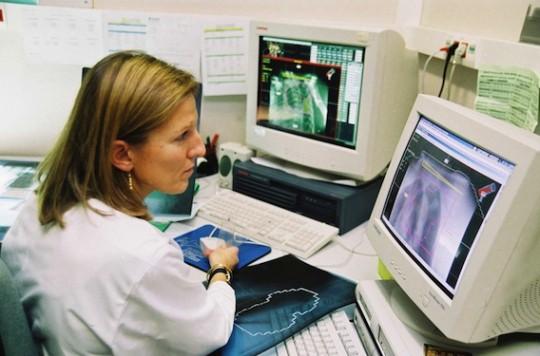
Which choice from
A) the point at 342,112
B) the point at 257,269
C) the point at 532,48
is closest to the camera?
the point at 532,48

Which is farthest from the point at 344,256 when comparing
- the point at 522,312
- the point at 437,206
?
the point at 522,312

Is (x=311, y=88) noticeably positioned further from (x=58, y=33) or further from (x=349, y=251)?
(x=58, y=33)

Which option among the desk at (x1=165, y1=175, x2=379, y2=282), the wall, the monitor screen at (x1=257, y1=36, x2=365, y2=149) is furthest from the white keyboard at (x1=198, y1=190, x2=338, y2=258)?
the wall

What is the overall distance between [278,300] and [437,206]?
1.37 ft

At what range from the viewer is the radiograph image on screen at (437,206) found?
0.83 m

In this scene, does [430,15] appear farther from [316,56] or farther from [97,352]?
[97,352]

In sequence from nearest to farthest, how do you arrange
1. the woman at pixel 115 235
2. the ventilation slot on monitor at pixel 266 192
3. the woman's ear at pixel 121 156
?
the woman at pixel 115 235 → the woman's ear at pixel 121 156 → the ventilation slot on monitor at pixel 266 192

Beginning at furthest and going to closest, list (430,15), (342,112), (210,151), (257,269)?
(210,151), (430,15), (342,112), (257,269)

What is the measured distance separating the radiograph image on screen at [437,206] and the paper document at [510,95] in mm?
255

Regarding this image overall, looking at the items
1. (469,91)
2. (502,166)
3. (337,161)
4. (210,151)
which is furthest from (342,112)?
(502,166)

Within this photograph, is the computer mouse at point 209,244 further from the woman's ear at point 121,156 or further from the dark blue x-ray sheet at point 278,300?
the woman's ear at point 121,156

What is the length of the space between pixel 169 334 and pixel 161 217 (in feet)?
2.08

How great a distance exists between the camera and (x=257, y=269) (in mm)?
1258

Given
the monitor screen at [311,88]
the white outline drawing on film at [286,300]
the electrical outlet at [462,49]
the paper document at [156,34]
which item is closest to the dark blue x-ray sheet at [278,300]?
the white outline drawing on film at [286,300]
